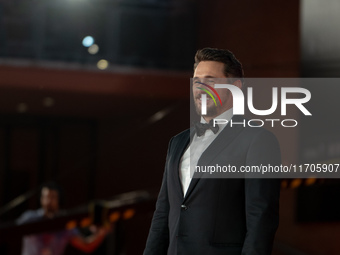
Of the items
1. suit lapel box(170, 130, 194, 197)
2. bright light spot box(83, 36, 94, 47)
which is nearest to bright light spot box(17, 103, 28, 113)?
bright light spot box(83, 36, 94, 47)

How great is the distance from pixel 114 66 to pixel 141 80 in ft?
1.76

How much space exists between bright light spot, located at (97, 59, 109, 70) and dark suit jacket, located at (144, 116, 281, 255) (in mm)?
7014

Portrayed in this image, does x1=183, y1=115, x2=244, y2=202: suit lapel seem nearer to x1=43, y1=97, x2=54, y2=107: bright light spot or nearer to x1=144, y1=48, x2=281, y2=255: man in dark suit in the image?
x1=144, y1=48, x2=281, y2=255: man in dark suit

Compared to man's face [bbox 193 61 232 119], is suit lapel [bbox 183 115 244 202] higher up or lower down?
lower down

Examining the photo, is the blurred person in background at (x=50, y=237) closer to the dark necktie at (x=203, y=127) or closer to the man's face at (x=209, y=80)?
the dark necktie at (x=203, y=127)

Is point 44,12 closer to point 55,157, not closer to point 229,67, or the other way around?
point 55,157

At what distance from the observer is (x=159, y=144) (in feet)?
34.9

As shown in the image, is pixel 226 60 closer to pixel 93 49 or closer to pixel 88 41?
pixel 93 49

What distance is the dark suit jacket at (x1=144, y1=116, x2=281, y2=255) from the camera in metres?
1.95

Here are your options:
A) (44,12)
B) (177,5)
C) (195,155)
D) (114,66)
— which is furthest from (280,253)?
(195,155)

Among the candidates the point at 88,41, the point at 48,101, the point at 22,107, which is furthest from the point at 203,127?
the point at 22,107

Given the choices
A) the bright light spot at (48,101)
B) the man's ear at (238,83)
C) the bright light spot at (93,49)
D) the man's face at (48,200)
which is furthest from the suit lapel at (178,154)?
the bright light spot at (48,101)

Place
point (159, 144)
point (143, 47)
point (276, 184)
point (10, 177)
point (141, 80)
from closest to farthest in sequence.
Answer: point (276, 184), point (141, 80), point (143, 47), point (159, 144), point (10, 177)

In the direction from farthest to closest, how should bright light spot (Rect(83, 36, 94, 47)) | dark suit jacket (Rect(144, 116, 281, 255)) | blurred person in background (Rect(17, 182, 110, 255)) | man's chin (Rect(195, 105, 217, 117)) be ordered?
bright light spot (Rect(83, 36, 94, 47)) → blurred person in background (Rect(17, 182, 110, 255)) → man's chin (Rect(195, 105, 217, 117)) → dark suit jacket (Rect(144, 116, 281, 255))
